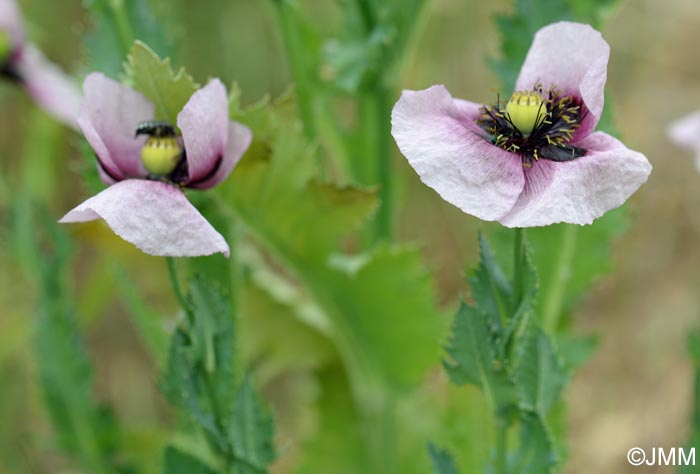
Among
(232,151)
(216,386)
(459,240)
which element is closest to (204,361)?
(216,386)

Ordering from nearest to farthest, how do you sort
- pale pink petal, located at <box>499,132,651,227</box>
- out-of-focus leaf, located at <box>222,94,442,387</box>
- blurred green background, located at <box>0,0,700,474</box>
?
pale pink petal, located at <box>499,132,651,227</box> < out-of-focus leaf, located at <box>222,94,442,387</box> < blurred green background, located at <box>0,0,700,474</box>

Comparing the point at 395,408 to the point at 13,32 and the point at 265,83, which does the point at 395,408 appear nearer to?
the point at 13,32

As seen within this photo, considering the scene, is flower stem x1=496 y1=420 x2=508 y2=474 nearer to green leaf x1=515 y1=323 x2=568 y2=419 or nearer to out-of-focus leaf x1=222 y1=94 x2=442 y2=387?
green leaf x1=515 y1=323 x2=568 y2=419

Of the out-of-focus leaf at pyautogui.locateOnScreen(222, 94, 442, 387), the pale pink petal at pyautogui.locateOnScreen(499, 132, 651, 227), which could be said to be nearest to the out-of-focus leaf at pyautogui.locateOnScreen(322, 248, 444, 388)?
the out-of-focus leaf at pyautogui.locateOnScreen(222, 94, 442, 387)

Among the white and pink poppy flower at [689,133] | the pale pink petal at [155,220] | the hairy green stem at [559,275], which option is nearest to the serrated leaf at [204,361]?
the pale pink petal at [155,220]

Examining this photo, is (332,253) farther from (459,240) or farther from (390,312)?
(459,240)

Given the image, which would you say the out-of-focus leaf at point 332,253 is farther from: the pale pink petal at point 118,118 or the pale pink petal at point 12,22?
the pale pink petal at point 12,22

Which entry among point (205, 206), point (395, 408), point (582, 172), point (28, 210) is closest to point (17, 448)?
point (28, 210)
